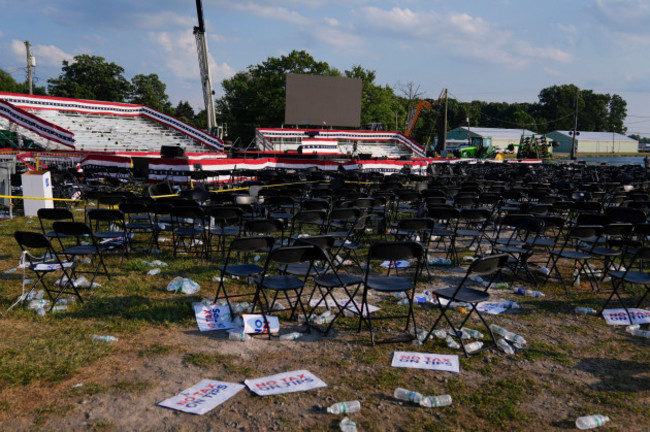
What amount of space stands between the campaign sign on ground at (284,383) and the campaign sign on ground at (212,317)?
1.17 metres

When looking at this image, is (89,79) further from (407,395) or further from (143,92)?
(407,395)

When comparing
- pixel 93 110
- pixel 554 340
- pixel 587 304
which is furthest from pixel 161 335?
pixel 93 110

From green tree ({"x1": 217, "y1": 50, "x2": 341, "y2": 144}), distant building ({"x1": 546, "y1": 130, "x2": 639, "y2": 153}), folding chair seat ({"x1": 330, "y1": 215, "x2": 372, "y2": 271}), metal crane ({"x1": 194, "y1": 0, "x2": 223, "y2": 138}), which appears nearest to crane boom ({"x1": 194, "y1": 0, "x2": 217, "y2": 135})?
metal crane ({"x1": 194, "y1": 0, "x2": 223, "y2": 138})

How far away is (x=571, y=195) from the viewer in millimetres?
11562

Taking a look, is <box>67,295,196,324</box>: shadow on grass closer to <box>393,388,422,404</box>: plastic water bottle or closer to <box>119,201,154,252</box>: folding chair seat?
<box>119,201,154,252</box>: folding chair seat

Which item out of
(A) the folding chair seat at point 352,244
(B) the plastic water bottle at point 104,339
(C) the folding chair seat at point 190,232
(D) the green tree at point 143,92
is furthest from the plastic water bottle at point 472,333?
(D) the green tree at point 143,92

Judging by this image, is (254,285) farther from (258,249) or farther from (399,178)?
(399,178)

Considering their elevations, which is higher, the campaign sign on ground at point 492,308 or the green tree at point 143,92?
the green tree at point 143,92

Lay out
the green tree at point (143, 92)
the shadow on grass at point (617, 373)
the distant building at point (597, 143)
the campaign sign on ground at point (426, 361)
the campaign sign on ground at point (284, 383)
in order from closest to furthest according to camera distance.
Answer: the campaign sign on ground at point (284, 383), the shadow on grass at point (617, 373), the campaign sign on ground at point (426, 361), the green tree at point (143, 92), the distant building at point (597, 143)

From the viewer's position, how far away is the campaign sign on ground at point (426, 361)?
396cm

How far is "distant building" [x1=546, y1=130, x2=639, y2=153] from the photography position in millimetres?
80562

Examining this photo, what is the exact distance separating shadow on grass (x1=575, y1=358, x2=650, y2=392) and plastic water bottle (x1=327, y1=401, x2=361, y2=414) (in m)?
1.78

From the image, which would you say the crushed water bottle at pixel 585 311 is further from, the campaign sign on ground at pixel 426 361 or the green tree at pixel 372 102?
the green tree at pixel 372 102

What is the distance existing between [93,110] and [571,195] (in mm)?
28198
